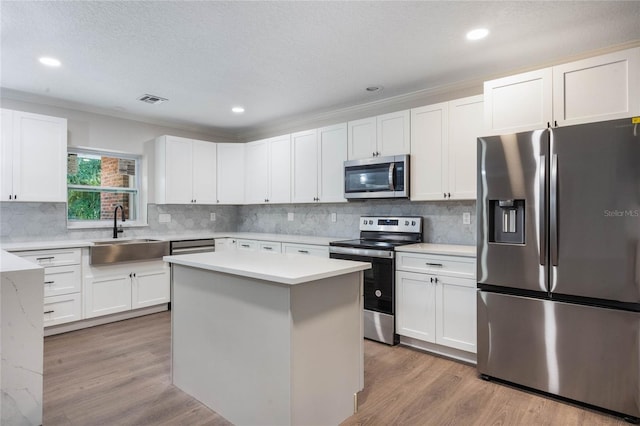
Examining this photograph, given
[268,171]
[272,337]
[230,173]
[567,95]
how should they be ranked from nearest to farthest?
[272,337]
[567,95]
[268,171]
[230,173]

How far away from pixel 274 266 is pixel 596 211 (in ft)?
6.40

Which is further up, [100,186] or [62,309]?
[100,186]

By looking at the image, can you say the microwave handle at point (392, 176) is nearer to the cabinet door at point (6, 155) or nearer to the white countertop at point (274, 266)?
the white countertop at point (274, 266)

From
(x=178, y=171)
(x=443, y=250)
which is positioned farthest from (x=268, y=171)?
(x=443, y=250)

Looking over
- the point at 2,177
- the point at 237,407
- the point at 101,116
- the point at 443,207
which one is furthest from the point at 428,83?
the point at 2,177

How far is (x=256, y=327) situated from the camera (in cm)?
193

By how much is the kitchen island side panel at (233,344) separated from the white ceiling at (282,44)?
5.28ft

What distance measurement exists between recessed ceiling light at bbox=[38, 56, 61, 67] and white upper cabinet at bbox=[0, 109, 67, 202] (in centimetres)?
91

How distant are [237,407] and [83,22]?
2549 mm

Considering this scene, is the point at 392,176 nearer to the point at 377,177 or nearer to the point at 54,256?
the point at 377,177

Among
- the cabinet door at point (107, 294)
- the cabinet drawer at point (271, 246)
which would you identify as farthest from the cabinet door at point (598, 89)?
the cabinet door at point (107, 294)

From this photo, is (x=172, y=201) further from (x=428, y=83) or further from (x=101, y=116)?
(x=428, y=83)

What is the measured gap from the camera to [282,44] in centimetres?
261

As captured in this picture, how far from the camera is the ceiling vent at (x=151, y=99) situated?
377 cm
